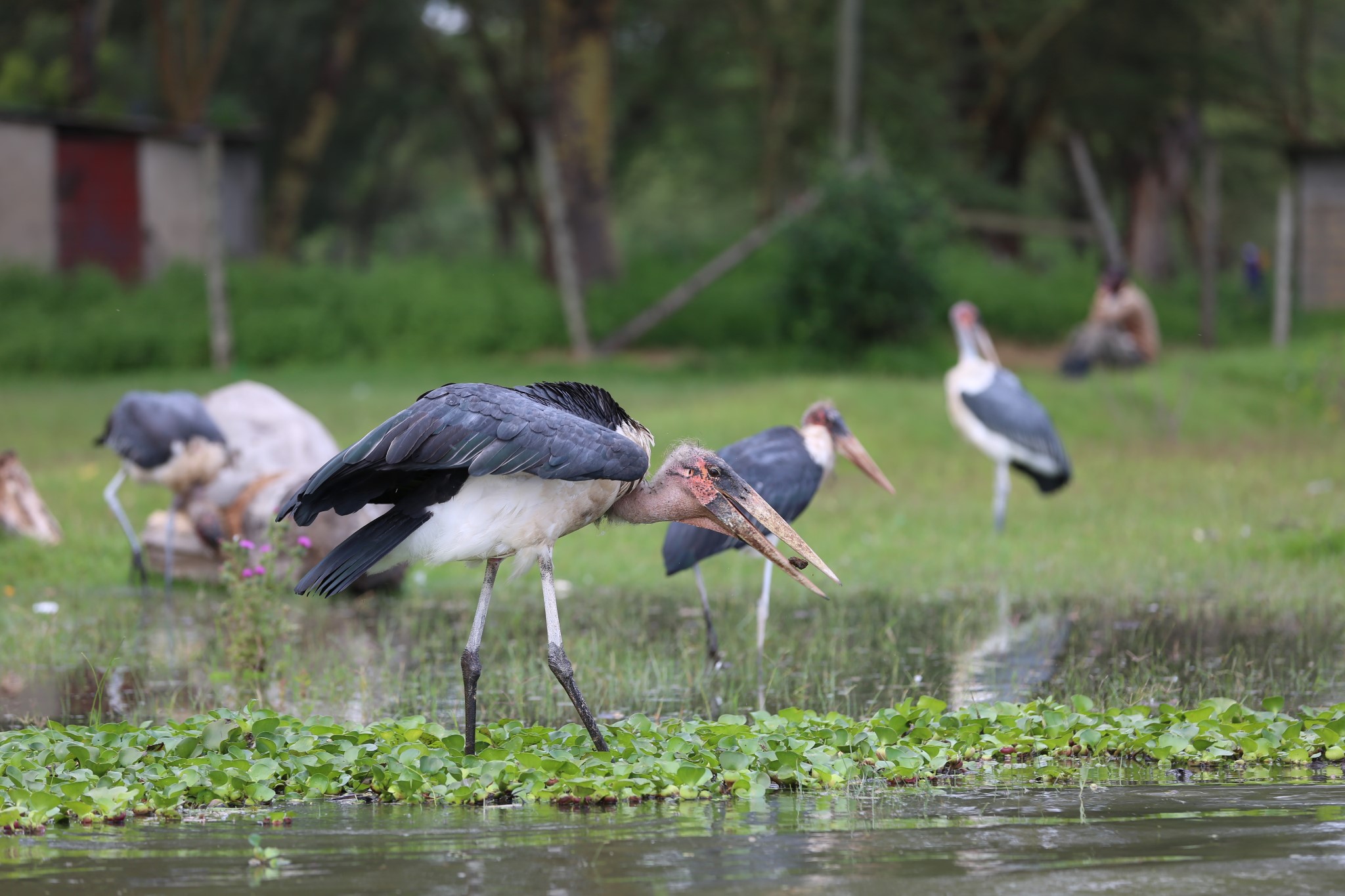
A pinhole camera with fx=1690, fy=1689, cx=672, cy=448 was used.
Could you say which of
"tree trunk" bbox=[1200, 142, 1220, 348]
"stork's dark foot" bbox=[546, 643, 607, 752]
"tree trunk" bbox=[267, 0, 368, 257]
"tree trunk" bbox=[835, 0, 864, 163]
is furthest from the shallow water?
"tree trunk" bbox=[267, 0, 368, 257]

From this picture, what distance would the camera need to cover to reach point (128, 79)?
3338cm

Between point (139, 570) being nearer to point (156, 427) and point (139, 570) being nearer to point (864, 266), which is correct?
point (156, 427)

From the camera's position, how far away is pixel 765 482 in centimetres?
762

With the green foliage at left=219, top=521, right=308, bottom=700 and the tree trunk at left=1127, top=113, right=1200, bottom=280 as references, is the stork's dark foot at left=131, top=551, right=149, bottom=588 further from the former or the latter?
the tree trunk at left=1127, top=113, right=1200, bottom=280

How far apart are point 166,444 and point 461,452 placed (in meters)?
4.70

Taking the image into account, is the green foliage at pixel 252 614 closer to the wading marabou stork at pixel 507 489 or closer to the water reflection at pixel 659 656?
the water reflection at pixel 659 656

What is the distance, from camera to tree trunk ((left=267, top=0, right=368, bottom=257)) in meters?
25.6

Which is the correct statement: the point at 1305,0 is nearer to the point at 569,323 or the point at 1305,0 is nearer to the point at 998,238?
the point at 998,238

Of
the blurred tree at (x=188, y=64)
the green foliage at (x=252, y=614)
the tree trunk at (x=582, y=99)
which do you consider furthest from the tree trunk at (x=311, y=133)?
the green foliage at (x=252, y=614)

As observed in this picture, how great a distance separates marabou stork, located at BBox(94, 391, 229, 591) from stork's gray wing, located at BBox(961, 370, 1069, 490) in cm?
526

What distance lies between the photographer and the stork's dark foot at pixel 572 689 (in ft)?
17.0

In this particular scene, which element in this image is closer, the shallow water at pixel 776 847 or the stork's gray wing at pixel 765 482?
the shallow water at pixel 776 847

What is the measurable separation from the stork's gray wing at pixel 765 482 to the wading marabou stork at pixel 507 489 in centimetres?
148

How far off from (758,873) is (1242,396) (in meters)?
15.1
